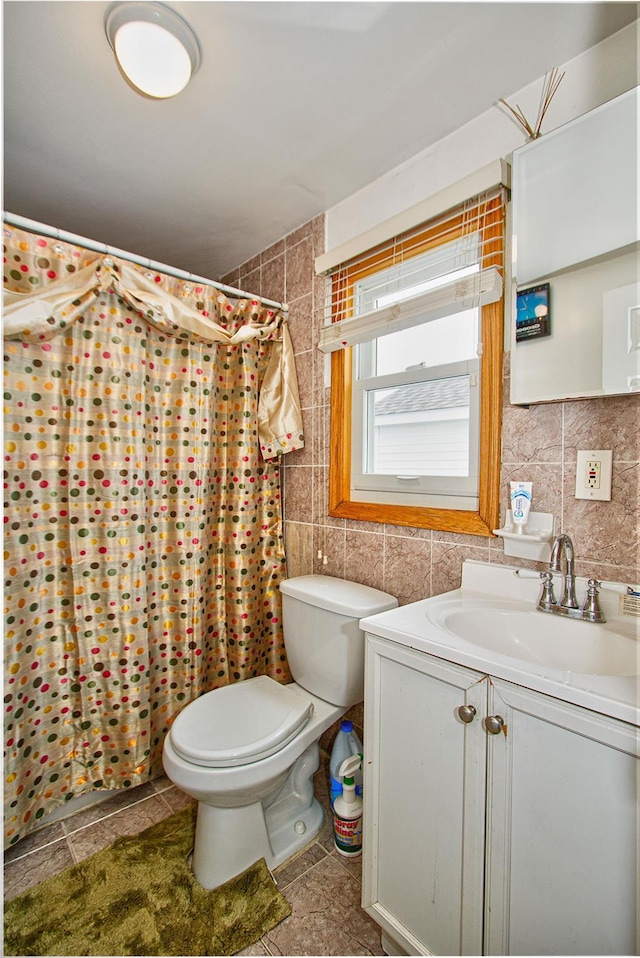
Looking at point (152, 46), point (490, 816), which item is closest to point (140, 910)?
point (490, 816)

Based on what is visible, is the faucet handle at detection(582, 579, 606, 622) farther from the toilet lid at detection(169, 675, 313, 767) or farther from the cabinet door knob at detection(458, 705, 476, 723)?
the toilet lid at detection(169, 675, 313, 767)

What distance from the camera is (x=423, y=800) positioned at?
39.0 inches

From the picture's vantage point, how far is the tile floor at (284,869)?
116 cm

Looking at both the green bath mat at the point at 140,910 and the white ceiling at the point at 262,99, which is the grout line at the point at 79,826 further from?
the white ceiling at the point at 262,99

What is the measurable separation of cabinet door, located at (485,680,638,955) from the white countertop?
27 millimetres

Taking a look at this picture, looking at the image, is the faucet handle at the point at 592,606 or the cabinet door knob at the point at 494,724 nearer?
the cabinet door knob at the point at 494,724

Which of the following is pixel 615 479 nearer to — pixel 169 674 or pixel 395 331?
pixel 395 331

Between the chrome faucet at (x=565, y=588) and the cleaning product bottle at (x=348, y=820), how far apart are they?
0.87 meters

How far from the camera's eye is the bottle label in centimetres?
142

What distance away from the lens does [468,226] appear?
1402mm

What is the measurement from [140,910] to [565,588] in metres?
1.43

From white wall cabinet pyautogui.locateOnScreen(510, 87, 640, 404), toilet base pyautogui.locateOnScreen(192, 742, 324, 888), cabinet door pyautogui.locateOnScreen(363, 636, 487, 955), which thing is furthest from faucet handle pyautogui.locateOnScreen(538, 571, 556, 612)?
toilet base pyautogui.locateOnScreen(192, 742, 324, 888)

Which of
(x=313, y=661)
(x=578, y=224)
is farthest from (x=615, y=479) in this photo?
(x=313, y=661)

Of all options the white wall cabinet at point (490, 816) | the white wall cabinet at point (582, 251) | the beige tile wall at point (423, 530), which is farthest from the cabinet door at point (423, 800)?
the white wall cabinet at point (582, 251)
